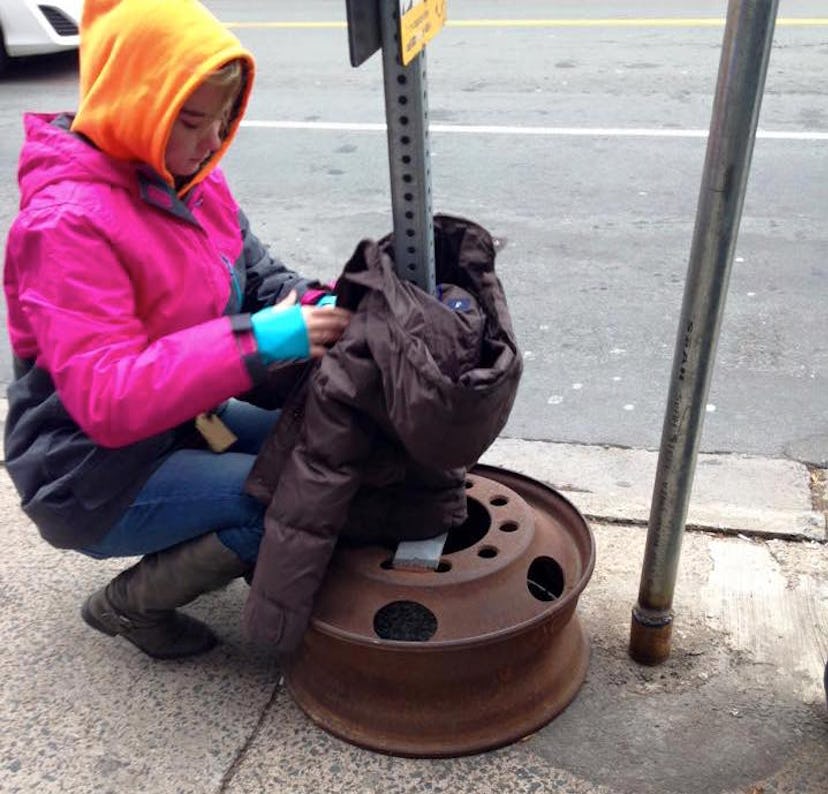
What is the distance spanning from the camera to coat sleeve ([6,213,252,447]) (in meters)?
1.97

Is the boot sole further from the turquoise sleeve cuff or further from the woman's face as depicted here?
the woman's face

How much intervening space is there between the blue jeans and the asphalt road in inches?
62.8

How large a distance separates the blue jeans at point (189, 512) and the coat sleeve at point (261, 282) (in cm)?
43

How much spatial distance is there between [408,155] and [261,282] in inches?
29.7

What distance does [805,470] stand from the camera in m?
3.29

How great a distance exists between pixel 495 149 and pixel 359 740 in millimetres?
5137

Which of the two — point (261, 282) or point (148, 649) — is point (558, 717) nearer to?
point (148, 649)

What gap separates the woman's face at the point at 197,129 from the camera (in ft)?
6.66

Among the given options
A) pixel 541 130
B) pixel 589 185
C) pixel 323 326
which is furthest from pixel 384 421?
pixel 541 130

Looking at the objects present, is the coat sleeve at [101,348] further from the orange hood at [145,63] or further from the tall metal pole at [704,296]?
the tall metal pole at [704,296]

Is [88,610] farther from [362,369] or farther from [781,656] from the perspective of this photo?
[781,656]

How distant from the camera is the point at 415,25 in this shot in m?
1.83

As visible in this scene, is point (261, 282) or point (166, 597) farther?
point (261, 282)

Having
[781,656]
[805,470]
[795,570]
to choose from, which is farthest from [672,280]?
[781,656]
